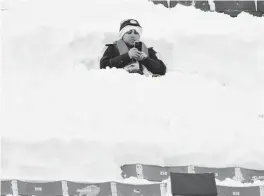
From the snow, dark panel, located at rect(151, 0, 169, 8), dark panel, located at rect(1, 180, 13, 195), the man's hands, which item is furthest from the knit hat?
dark panel, located at rect(1, 180, 13, 195)

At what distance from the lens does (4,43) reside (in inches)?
271

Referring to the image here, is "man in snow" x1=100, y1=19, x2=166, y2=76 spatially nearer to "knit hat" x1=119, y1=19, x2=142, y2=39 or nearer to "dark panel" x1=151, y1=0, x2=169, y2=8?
"knit hat" x1=119, y1=19, x2=142, y2=39

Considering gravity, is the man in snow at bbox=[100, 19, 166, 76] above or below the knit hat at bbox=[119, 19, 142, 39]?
below

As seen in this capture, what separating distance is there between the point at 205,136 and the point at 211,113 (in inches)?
17.1

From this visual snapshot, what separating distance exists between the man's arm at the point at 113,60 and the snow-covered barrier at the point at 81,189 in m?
2.01

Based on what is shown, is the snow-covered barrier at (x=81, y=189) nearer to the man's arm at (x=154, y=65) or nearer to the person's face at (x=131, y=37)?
the man's arm at (x=154, y=65)

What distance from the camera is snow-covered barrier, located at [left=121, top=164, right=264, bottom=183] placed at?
4.94 meters

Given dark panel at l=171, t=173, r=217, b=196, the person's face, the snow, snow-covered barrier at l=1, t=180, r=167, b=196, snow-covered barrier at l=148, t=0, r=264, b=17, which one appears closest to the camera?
dark panel at l=171, t=173, r=217, b=196

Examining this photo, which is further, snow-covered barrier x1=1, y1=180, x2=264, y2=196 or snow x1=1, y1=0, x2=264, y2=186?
snow x1=1, y1=0, x2=264, y2=186

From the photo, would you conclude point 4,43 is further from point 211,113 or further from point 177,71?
point 211,113

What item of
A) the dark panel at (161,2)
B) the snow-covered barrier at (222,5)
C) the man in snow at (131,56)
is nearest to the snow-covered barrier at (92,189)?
the man in snow at (131,56)

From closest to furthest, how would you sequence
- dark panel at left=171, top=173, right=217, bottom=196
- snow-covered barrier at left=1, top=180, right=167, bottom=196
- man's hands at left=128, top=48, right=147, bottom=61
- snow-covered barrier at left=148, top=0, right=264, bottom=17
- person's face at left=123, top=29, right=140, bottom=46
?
dark panel at left=171, top=173, right=217, bottom=196
snow-covered barrier at left=1, top=180, right=167, bottom=196
man's hands at left=128, top=48, right=147, bottom=61
person's face at left=123, top=29, right=140, bottom=46
snow-covered barrier at left=148, top=0, right=264, bottom=17

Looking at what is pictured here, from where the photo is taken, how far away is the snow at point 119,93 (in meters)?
5.16

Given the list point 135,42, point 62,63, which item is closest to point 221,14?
point 135,42
